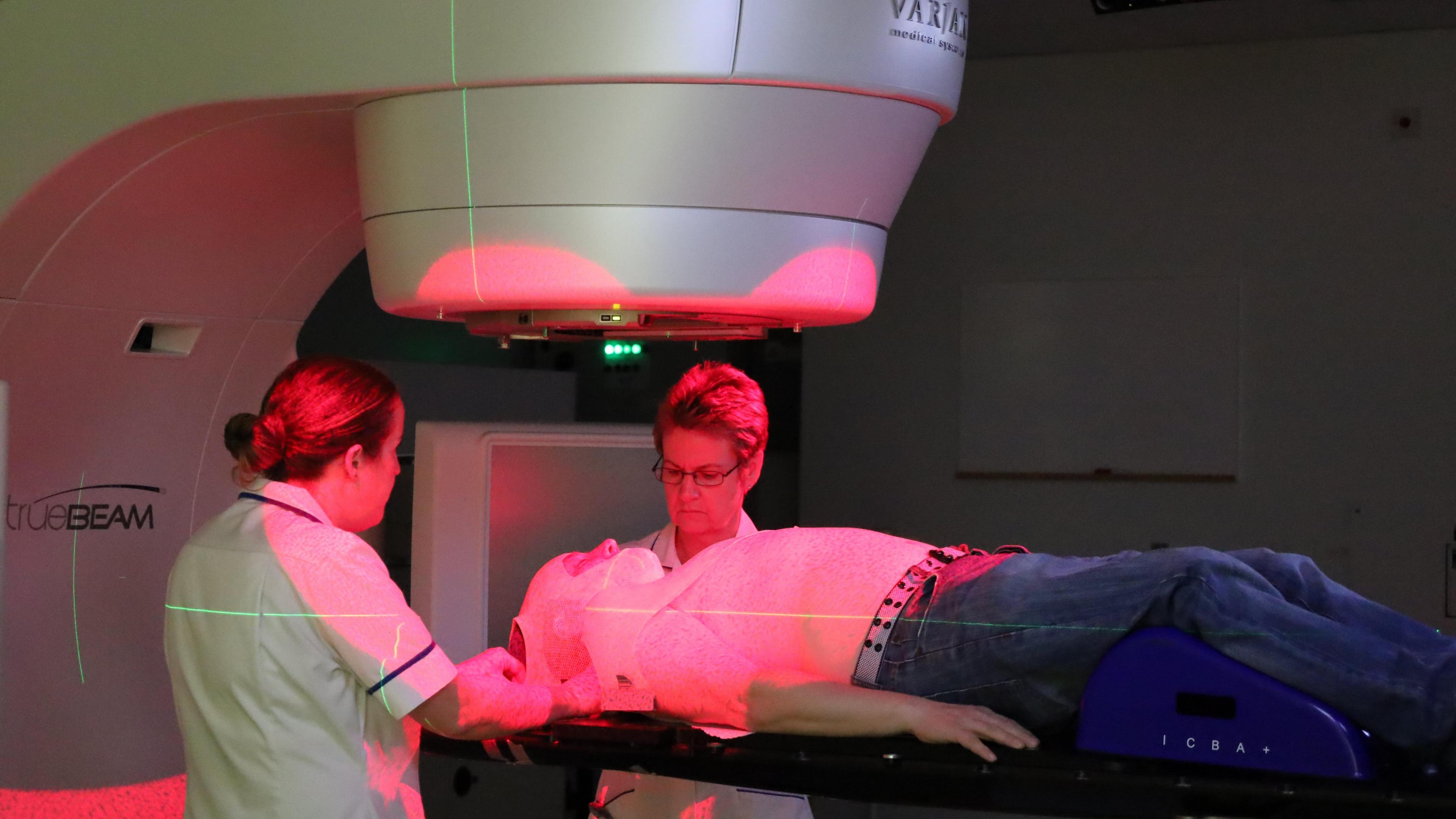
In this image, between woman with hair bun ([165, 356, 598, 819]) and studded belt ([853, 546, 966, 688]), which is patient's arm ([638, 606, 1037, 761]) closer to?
studded belt ([853, 546, 966, 688])

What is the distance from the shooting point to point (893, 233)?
4051mm

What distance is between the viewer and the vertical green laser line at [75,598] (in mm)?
1566

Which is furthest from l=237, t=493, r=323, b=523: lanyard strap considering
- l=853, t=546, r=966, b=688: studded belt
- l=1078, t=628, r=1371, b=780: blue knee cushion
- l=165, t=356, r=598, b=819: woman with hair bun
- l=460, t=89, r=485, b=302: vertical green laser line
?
l=1078, t=628, r=1371, b=780: blue knee cushion

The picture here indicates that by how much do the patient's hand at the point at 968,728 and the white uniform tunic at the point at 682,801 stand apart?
47 cm

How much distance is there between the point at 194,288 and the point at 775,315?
2.59ft

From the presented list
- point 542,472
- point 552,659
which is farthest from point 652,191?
point 542,472

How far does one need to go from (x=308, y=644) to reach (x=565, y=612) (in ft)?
1.38

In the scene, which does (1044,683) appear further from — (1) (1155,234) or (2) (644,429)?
(1) (1155,234)

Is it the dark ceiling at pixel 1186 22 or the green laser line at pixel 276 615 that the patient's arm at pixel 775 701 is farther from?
the dark ceiling at pixel 1186 22

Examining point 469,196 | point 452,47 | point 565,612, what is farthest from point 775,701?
point 452,47

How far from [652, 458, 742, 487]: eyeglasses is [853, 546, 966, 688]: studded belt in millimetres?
363

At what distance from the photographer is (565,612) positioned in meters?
1.71

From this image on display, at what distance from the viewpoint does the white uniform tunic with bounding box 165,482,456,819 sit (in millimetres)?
1346

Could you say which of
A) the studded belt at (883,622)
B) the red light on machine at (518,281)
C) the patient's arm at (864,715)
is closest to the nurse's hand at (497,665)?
the patient's arm at (864,715)
